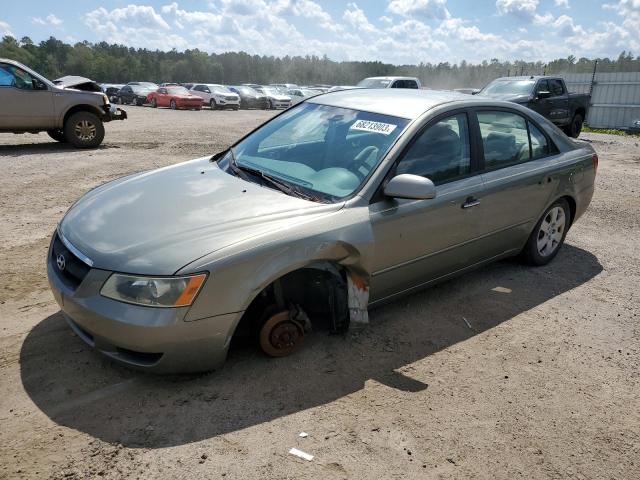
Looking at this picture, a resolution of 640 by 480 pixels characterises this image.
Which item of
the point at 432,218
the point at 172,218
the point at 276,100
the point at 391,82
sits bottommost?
the point at 432,218

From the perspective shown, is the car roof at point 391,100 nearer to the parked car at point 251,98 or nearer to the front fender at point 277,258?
the front fender at point 277,258

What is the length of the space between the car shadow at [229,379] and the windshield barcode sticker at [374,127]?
136 cm

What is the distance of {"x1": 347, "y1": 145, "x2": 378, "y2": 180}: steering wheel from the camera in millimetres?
3584

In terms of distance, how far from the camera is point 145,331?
107 inches

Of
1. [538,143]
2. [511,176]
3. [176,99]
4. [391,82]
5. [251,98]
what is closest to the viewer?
[511,176]

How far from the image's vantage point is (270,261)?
295 cm

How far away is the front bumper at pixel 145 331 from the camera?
2.73m

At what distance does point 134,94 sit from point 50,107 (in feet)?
80.4

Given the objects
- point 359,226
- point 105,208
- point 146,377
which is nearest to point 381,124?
point 359,226

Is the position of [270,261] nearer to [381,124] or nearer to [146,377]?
[146,377]

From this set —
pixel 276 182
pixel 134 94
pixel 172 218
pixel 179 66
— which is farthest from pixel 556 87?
pixel 179 66

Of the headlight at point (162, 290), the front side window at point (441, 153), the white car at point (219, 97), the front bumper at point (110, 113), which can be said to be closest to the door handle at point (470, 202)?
the front side window at point (441, 153)

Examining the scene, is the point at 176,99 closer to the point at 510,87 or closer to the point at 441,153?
the point at 510,87

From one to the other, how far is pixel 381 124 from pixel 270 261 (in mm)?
1461
